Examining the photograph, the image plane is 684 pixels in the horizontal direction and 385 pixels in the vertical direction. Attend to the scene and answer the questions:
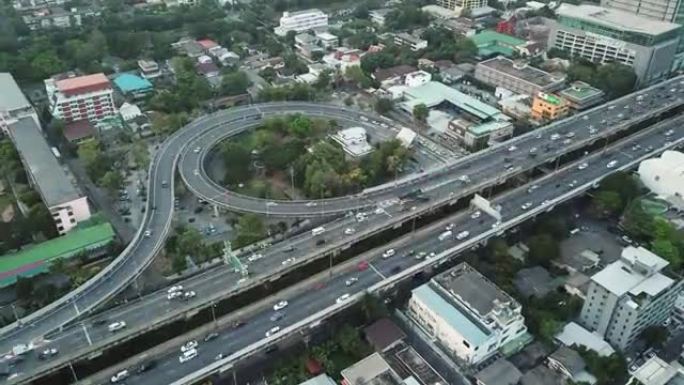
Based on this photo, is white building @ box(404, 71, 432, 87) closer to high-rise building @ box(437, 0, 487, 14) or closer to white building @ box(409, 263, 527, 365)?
high-rise building @ box(437, 0, 487, 14)

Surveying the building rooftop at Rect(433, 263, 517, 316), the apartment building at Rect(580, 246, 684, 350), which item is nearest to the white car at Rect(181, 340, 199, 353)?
the building rooftop at Rect(433, 263, 517, 316)

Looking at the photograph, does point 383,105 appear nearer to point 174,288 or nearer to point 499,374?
point 174,288

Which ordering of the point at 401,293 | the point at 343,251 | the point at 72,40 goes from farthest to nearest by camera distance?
the point at 72,40
the point at 343,251
the point at 401,293

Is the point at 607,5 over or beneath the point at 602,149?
over

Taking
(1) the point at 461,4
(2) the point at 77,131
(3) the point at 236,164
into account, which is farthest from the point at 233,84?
(1) the point at 461,4

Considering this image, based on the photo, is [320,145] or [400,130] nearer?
[320,145]

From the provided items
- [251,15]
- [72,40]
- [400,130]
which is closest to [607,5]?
[400,130]

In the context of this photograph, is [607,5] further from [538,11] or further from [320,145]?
[320,145]
